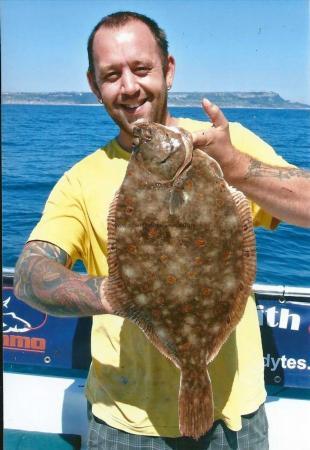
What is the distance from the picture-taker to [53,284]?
2260 mm

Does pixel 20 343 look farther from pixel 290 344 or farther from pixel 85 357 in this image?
pixel 290 344

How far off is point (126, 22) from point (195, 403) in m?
1.63

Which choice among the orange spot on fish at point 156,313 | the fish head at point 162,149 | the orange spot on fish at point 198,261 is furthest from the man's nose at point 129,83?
the orange spot on fish at point 156,313

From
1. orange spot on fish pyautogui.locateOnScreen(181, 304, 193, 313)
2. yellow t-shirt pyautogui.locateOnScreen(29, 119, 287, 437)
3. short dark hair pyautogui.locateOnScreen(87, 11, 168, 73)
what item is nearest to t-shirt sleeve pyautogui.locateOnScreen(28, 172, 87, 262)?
yellow t-shirt pyautogui.locateOnScreen(29, 119, 287, 437)

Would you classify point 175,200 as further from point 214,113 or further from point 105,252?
point 105,252

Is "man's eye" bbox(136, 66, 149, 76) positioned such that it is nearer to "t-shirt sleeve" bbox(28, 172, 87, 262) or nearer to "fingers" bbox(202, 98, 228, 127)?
"fingers" bbox(202, 98, 228, 127)

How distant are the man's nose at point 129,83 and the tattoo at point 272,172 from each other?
0.59 m

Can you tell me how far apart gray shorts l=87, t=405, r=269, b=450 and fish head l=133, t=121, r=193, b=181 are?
1233 millimetres

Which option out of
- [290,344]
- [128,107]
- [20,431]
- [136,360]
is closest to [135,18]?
[128,107]

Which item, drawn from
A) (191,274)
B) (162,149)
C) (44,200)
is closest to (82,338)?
(191,274)

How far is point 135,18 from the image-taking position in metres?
2.46

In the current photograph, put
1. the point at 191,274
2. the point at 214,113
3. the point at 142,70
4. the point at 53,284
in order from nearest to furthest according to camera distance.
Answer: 1. the point at 191,274
2. the point at 214,113
3. the point at 53,284
4. the point at 142,70

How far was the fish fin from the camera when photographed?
200cm

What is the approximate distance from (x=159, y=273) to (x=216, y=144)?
1.80 feet
